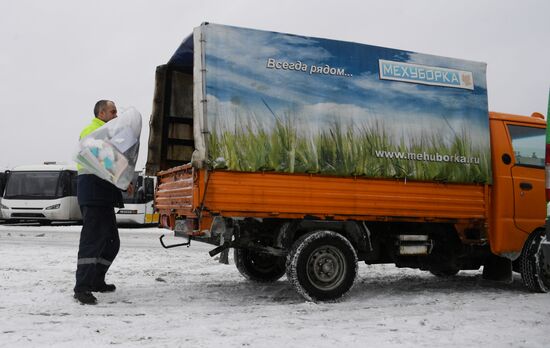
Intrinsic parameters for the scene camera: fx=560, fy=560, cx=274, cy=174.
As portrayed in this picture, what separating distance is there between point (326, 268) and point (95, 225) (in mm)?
2461

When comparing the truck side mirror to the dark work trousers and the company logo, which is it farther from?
the dark work trousers

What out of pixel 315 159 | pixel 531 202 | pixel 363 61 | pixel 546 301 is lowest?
pixel 546 301

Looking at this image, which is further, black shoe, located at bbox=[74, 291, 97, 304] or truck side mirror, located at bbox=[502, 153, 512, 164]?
truck side mirror, located at bbox=[502, 153, 512, 164]

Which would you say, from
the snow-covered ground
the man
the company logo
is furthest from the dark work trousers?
the company logo

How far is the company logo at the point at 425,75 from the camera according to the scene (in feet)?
20.9

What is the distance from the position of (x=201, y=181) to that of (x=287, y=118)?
1148mm

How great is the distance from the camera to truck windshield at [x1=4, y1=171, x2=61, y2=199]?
22031 millimetres

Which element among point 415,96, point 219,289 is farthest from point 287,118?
point 219,289

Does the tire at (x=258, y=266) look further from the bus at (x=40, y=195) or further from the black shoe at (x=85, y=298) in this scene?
the bus at (x=40, y=195)

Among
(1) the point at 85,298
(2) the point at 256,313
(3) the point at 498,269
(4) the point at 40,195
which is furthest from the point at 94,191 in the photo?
(4) the point at 40,195

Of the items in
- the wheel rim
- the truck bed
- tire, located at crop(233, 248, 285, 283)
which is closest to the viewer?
the truck bed

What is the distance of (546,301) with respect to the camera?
20.2 ft

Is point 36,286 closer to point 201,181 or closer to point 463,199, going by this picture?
point 201,181

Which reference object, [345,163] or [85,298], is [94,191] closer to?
[85,298]
